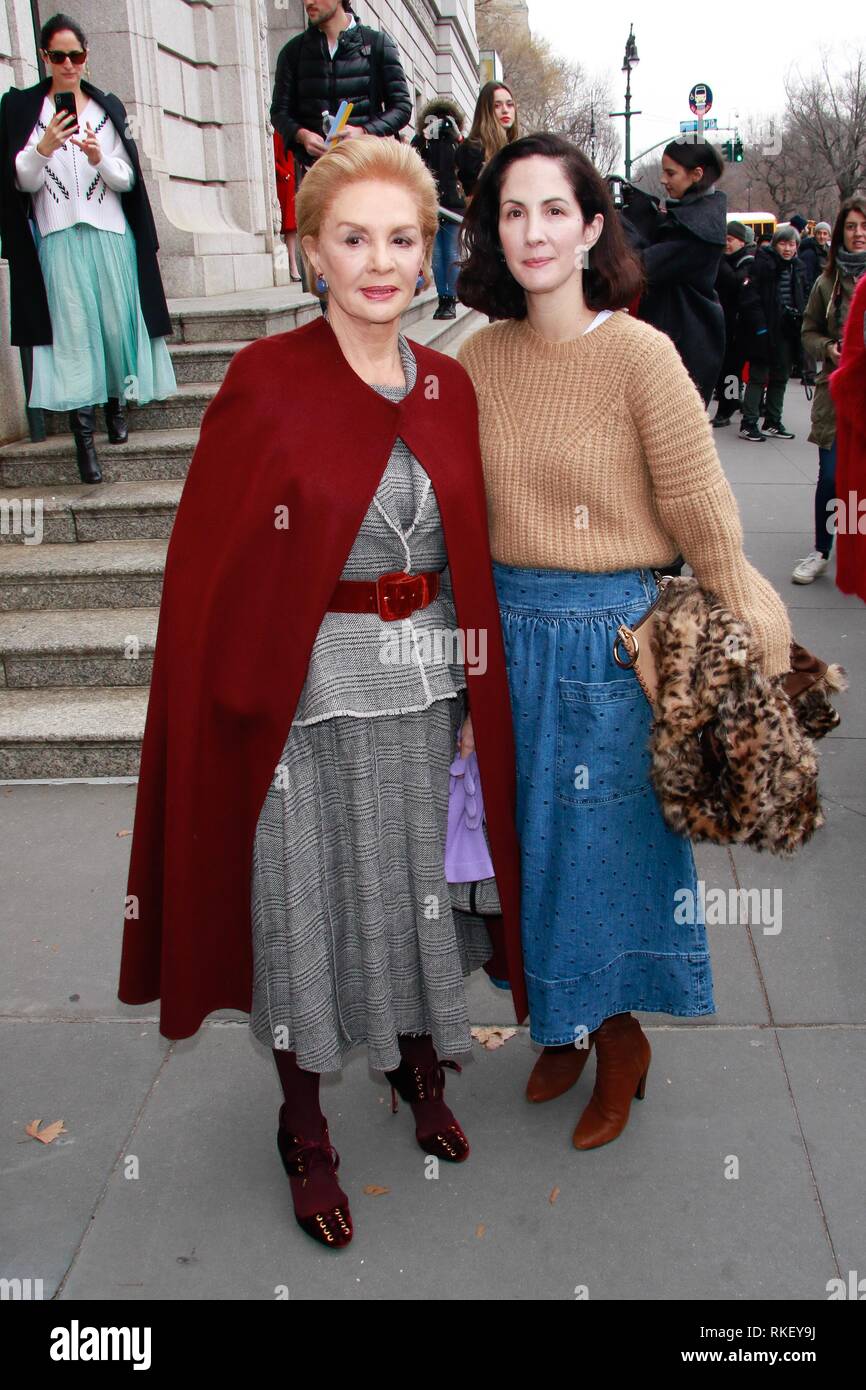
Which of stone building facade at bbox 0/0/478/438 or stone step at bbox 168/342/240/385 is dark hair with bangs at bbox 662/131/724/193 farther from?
stone building facade at bbox 0/0/478/438

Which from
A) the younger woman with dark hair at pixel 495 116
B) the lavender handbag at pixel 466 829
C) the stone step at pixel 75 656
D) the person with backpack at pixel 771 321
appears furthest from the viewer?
the person with backpack at pixel 771 321

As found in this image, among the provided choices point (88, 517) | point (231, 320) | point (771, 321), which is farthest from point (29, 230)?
point (771, 321)

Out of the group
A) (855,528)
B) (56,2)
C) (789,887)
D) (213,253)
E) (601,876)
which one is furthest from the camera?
(213,253)

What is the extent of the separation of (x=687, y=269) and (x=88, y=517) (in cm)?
331

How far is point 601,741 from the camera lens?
2604mm

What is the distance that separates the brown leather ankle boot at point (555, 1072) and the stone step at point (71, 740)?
254 centimetres

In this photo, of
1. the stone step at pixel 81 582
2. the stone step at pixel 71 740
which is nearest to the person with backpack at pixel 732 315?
the stone step at pixel 81 582

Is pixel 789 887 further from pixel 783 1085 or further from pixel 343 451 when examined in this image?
pixel 343 451

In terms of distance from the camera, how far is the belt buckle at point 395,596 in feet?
7.95

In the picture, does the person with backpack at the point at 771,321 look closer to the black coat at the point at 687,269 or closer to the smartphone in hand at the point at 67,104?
the black coat at the point at 687,269

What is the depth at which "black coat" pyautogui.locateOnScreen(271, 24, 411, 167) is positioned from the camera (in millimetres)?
7035

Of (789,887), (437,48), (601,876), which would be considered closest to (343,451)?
(601,876)

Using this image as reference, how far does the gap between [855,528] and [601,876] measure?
234cm

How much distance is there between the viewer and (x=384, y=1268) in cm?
253
